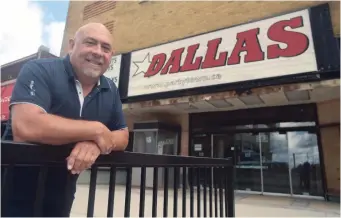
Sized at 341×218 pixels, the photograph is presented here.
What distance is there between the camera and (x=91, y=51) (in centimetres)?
157

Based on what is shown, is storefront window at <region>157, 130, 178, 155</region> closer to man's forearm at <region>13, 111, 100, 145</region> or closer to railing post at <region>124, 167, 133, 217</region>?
railing post at <region>124, 167, 133, 217</region>

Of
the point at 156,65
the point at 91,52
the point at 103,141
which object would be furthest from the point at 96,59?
the point at 156,65

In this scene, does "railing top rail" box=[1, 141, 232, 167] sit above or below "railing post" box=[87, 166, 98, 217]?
above

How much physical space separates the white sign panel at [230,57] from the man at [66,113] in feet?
18.8

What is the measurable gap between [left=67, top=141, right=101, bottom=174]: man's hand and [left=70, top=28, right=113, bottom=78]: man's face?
64 centimetres

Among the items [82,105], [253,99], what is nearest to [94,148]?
[82,105]

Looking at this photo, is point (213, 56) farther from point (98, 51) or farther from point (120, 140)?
point (120, 140)

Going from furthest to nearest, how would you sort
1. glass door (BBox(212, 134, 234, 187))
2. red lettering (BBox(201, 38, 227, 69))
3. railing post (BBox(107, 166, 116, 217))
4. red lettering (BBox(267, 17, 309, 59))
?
1. glass door (BBox(212, 134, 234, 187))
2. red lettering (BBox(201, 38, 227, 69))
3. red lettering (BBox(267, 17, 309, 59))
4. railing post (BBox(107, 166, 116, 217))

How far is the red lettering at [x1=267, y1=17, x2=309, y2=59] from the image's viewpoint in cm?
637

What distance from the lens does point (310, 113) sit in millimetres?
7602

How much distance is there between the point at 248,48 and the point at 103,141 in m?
6.68

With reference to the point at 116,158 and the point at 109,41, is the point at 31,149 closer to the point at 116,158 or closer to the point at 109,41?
the point at 116,158

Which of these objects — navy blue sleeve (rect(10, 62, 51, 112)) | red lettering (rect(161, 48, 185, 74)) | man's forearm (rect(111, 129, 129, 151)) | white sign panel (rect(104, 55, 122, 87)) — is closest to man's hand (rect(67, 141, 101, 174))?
man's forearm (rect(111, 129, 129, 151))

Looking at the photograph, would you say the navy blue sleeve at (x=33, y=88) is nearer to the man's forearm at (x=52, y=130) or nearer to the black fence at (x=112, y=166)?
the man's forearm at (x=52, y=130)
